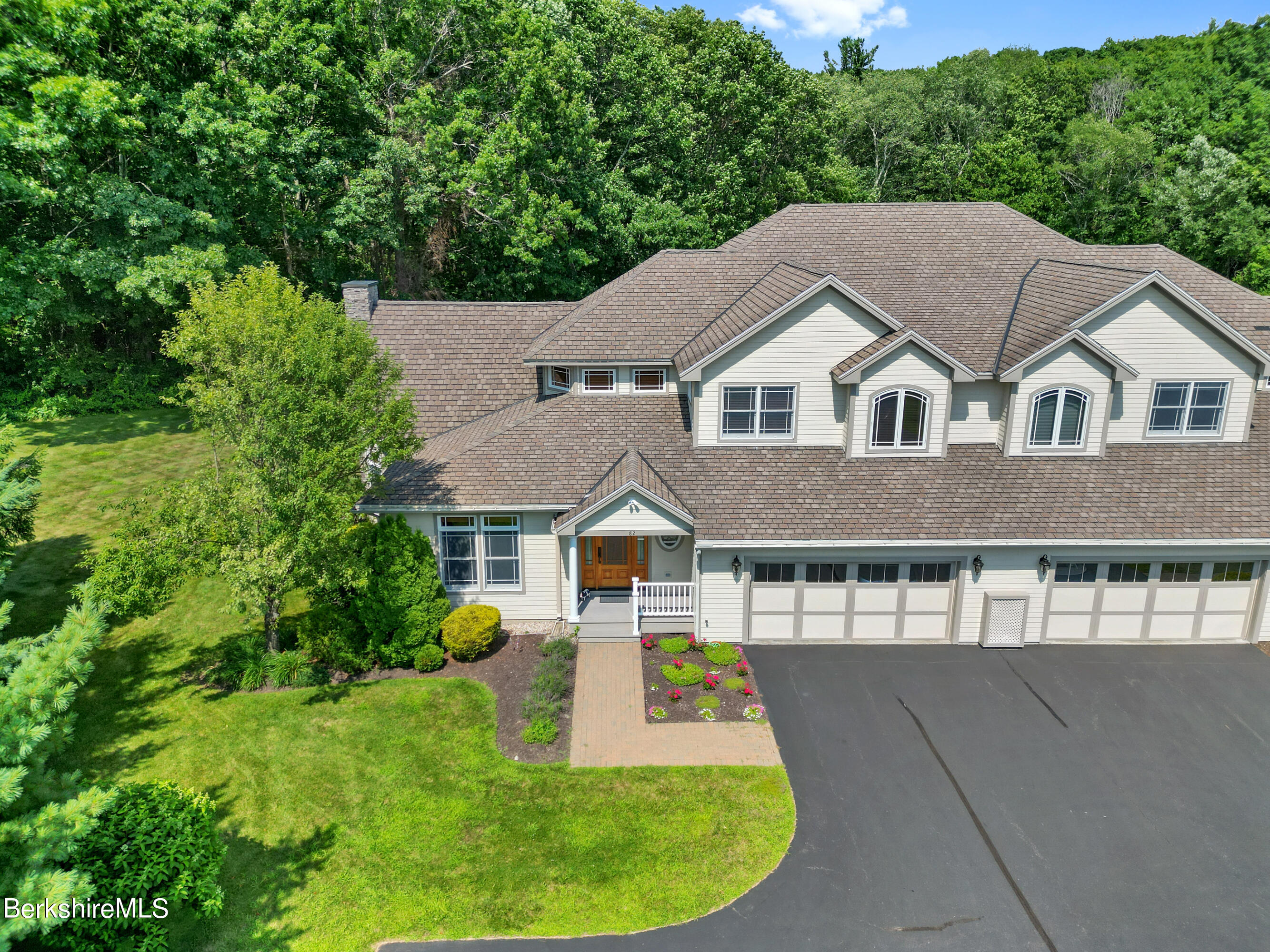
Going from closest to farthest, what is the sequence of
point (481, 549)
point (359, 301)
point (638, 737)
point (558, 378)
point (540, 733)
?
point (540, 733), point (638, 737), point (481, 549), point (558, 378), point (359, 301)

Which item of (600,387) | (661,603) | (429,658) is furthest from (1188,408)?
(429,658)

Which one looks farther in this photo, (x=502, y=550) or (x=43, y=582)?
(x=43, y=582)

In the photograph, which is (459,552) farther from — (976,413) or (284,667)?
(976,413)

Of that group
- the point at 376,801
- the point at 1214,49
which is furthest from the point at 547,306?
the point at 1214,49

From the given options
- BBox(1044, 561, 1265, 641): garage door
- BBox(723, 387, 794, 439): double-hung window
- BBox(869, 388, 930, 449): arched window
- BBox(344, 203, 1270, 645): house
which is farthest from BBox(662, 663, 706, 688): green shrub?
BBox(1044, 561, 1265, 641): garage door

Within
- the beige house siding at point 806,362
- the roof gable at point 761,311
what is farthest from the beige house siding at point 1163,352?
the beige house siding at point 806,362

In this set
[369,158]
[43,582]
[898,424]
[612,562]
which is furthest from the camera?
[369,158]
